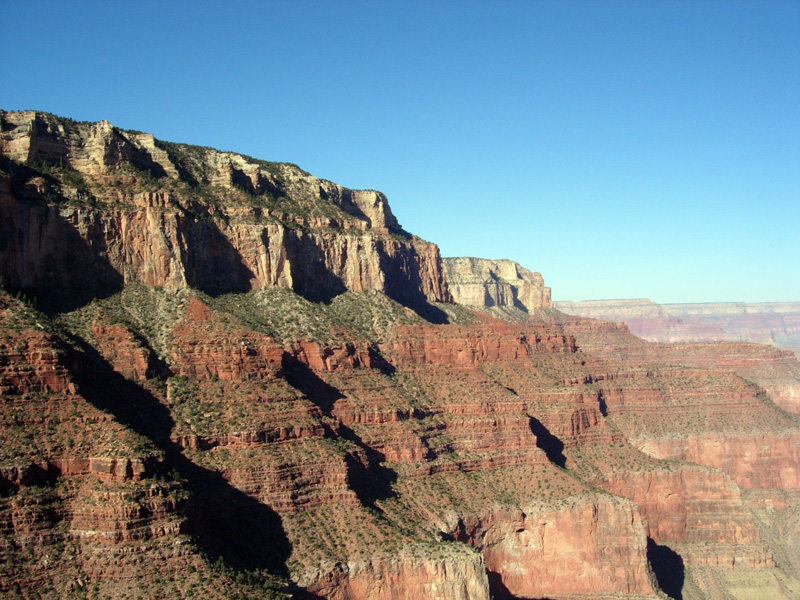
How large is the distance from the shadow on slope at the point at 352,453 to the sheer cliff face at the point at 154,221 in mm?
13099

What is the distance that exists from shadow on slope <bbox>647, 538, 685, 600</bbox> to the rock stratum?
528mm

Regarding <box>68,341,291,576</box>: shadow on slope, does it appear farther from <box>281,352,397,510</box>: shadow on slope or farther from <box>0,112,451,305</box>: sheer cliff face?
<box>0,112,451,305</box>: sheer cliff face

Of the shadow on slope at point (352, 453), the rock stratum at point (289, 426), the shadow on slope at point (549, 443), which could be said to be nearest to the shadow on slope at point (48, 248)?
the rock stratum at point (289, 426)

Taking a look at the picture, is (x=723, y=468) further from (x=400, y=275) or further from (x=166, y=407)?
(x=166, y=407)

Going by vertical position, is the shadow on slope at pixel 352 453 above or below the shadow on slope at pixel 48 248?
below

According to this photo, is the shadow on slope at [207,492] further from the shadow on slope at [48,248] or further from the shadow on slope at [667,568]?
the shadow on slope at [667,568]

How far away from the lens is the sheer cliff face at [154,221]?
306 feet

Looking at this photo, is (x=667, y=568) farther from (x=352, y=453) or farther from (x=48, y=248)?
(x=48, y=248)

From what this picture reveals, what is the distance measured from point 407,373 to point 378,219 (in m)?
40.4

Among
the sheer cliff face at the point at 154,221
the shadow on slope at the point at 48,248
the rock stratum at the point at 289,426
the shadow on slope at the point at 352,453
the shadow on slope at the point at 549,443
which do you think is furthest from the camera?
the shadow on slope at the point at 549,443

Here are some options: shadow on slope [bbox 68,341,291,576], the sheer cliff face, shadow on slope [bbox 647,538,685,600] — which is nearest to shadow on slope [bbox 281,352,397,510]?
shadow on slope [bbox 68,341,291,576]

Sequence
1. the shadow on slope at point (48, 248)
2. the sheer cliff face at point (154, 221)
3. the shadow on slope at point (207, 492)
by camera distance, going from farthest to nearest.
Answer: the sheer cliff face at point (154, 221) → the shadow on slope at point (48, 248) → the shadow on slope at point (207, 492)

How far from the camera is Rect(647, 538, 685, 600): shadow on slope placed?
113250 mm

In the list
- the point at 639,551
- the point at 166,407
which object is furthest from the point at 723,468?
the point at 166,407
